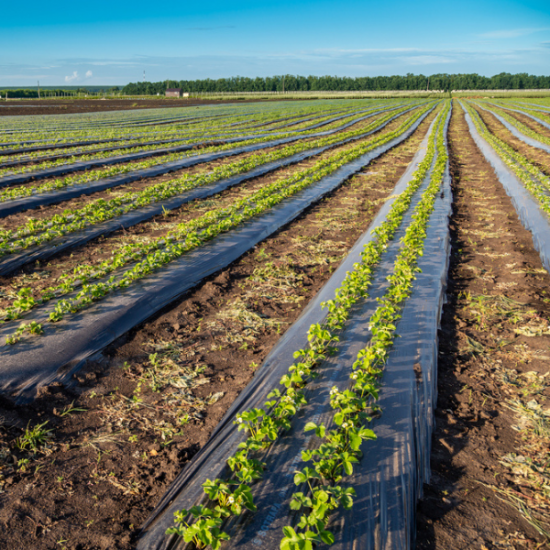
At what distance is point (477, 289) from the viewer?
643 centimetres

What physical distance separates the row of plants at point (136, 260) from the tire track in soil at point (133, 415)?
2.77 feet

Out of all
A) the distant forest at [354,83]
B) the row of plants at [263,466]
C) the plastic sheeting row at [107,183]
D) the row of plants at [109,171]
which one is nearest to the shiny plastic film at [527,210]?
the row of plants at [263,466]

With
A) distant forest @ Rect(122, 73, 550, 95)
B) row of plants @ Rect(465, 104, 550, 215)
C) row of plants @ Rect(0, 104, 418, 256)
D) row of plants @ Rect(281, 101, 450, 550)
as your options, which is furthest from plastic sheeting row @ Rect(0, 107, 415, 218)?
distant forest @ Rect(122, 73, 550, 95)

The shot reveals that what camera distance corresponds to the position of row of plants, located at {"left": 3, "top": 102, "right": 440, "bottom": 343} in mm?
5242

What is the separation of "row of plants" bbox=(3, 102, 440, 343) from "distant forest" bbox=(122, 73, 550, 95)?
Answer: 129 metres

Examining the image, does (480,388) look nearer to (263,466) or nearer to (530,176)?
(263,466)

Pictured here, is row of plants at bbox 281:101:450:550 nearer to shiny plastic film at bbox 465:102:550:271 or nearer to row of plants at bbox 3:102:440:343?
row of plants at bbox 3:102:440:343

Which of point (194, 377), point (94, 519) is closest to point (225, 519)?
point (94, 519)

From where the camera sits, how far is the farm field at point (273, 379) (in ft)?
9.23

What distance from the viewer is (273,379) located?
4.17 meters

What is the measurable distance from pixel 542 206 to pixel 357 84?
458 feet

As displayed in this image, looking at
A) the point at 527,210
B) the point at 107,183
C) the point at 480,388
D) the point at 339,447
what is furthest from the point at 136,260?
the point at 527,210

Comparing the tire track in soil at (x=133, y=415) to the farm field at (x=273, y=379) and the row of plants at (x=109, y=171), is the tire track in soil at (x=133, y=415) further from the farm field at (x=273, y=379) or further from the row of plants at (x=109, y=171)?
the row of plants at (x=109, y=171)

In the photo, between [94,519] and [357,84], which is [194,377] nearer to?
[94,519]
